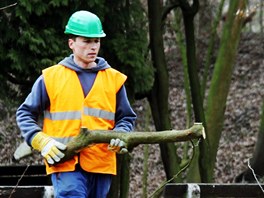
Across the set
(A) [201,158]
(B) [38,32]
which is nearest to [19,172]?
(B) [38,32]

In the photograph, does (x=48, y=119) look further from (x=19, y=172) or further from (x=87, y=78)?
(x=19, y=172)

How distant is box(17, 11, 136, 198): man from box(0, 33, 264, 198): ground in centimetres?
792

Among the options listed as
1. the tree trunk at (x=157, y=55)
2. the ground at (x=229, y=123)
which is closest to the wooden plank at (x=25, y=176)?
the tree trunk at (x=157, y=55)

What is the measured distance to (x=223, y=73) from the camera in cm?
1187

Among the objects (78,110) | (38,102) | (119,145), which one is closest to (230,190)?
(119,145)

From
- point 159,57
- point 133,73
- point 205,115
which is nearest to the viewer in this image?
point 133,73

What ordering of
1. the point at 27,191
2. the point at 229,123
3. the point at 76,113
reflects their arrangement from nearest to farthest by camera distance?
the point at 76,113, the point at 27,191, the point at 229,123

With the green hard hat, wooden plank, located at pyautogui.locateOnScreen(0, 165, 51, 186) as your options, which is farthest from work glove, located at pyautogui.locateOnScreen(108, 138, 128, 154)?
wooden plank, located at pyautogui.locateOnScreen(0, 165, 51, 186)

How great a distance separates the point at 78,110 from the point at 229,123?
13.7 metres

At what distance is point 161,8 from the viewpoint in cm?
970

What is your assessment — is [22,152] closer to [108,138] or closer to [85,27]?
[85,27]

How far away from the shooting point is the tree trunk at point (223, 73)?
1163cm

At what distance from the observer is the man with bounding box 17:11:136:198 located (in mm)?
4816

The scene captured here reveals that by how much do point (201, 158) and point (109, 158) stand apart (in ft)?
20.5
